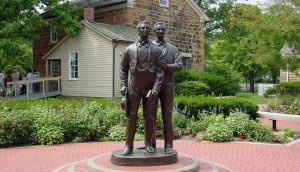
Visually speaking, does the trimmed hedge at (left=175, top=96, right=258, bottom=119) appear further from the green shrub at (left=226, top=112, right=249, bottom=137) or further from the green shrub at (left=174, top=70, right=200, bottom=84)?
the green shrub at (left=174, top=70, right=200, bottom=84)

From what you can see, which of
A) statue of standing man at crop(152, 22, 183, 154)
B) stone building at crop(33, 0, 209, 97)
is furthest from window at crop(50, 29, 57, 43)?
statue of standing man at crop(152, 22, 183, 154)

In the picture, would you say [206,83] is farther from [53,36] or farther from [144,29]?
[144,29]

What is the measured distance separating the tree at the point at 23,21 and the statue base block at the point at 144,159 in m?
15.6

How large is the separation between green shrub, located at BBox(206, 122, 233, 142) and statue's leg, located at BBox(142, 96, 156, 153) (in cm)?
414

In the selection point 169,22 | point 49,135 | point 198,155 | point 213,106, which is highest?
point 169,22

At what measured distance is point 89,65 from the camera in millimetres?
23828

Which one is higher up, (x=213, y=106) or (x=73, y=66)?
(x=73, y=66)

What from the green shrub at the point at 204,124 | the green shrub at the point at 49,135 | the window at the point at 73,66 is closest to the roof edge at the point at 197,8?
the window at the point at 73,66

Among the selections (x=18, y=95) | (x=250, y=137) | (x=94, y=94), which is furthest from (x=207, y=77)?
(x=250, y=137)

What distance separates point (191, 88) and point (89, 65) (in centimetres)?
586

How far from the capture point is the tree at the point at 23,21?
2167cm

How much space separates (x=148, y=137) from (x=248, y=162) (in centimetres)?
235

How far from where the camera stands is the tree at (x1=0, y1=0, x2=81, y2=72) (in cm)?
2167

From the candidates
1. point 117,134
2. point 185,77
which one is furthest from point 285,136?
point 185,77
